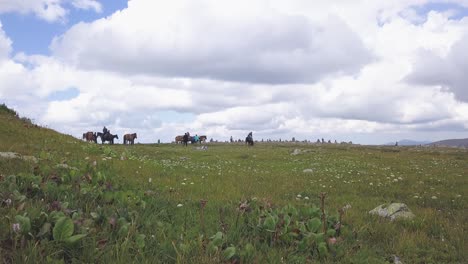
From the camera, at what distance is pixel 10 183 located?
7.27 m

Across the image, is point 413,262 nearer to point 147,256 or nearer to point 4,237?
point 147,256

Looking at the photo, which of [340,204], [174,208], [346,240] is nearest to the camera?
[346,240]

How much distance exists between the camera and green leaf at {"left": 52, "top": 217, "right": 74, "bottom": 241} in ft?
16.6

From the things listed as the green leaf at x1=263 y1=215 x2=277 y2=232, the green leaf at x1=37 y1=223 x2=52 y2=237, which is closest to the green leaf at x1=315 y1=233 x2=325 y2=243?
the green leaf at x1=263 y1=215 x2=277 y2=232

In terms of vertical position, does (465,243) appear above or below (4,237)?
below

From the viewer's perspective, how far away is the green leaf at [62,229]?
16.6 feet

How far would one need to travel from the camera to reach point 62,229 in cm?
511


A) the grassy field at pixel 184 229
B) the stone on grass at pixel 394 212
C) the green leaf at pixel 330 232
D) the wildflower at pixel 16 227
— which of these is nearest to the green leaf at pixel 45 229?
the grassy field at pixel 184 229

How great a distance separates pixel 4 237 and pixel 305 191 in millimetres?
12147

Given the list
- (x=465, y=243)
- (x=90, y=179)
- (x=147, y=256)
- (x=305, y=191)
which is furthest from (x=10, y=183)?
(x=305, y=191)

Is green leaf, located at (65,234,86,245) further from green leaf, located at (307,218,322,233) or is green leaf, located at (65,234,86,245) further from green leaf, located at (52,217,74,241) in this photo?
green leaf, located at (307,218,322,233)

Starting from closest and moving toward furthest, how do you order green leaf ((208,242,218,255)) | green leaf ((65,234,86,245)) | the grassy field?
green leaf ((65,234,86,245)) < the grassy field < green leaf ((208,242,218,255))

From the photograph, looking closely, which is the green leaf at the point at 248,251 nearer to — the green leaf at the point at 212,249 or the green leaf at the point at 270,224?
the green leaf at the point at 212,249

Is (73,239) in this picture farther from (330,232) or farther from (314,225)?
(330,232)
